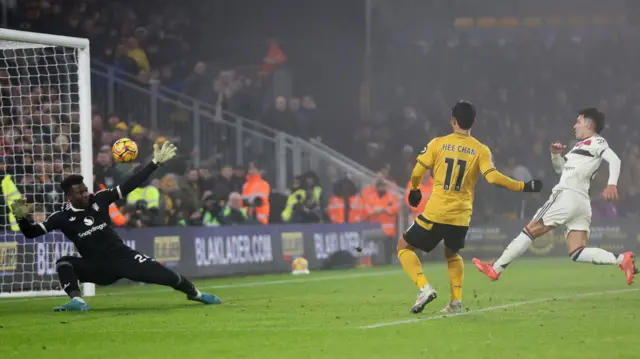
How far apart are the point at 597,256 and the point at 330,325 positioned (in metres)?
4.18

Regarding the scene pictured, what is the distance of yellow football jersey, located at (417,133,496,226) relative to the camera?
39.5 ft

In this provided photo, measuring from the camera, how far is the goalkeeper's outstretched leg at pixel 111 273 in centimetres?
1385

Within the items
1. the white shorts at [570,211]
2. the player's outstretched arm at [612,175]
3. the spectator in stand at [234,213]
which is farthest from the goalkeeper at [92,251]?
the spectator in stand at [234,213]

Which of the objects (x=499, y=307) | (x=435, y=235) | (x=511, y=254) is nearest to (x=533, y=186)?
(x=435, y=235)

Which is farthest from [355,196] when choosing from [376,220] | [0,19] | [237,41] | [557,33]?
[557,33]

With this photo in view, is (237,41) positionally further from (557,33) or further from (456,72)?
(557,33)

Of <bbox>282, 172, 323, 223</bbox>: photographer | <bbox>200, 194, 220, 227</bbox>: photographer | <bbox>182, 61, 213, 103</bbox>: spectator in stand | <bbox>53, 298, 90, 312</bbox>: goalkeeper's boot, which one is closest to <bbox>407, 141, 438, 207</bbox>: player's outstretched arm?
<bbox>53, 298, 90, 312</bbox>: goalkeeper's boot

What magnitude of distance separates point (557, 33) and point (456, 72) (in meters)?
3.27

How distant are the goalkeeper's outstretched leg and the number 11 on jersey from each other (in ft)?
11.5

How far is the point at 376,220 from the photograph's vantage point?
26.1 metres

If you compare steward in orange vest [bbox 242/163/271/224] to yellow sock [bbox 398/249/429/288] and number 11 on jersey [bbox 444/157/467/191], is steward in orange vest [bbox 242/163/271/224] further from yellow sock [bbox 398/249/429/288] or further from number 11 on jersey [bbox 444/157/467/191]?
number 11 on jersey [bbox 444/157/467/191]

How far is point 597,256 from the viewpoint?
14125mm

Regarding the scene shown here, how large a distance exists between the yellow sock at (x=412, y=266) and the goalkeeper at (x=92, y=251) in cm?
292

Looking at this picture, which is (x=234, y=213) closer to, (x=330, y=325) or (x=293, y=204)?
(x=293, y=204)
